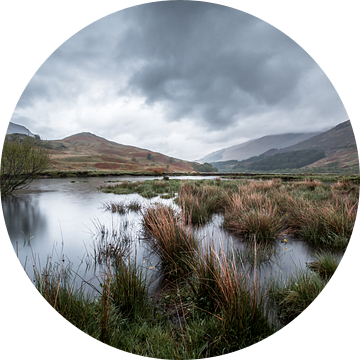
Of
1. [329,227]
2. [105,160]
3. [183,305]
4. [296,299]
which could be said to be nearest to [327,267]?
[296,299]

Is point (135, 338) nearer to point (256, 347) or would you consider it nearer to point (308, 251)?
point (256, 347)

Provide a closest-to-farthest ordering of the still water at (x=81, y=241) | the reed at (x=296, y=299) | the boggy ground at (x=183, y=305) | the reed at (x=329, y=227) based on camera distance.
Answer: the boggy ground at (x=183, y=305), the reed at (x=296, y=299), the still water at (x=81, y=241), the reed at (x=329, y=227)

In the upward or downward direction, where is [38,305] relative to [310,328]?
upward

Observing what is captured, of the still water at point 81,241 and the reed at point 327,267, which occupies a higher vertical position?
the reed at point 327,267

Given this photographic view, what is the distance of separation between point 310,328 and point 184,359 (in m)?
0.91

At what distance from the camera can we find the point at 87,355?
1.08 metres

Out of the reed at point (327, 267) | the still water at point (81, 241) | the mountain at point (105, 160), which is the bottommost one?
the still water at point (81, 241)

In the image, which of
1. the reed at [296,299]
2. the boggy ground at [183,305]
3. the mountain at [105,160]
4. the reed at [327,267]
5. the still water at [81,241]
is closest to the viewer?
the boggy ground at [183,305]

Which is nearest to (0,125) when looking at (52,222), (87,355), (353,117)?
(87,355)

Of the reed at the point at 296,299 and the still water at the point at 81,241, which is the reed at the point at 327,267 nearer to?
the still water at the point at 81,241

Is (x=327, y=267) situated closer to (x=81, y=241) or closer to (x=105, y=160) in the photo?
(x=81, y=241)

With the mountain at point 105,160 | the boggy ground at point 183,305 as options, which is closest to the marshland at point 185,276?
the boggy ground at point 183,305

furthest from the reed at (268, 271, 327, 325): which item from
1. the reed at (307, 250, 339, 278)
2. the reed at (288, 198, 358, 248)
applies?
the reed at (288, 198, 358, 248)

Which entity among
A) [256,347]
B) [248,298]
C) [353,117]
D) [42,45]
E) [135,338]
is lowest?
[135,338]
